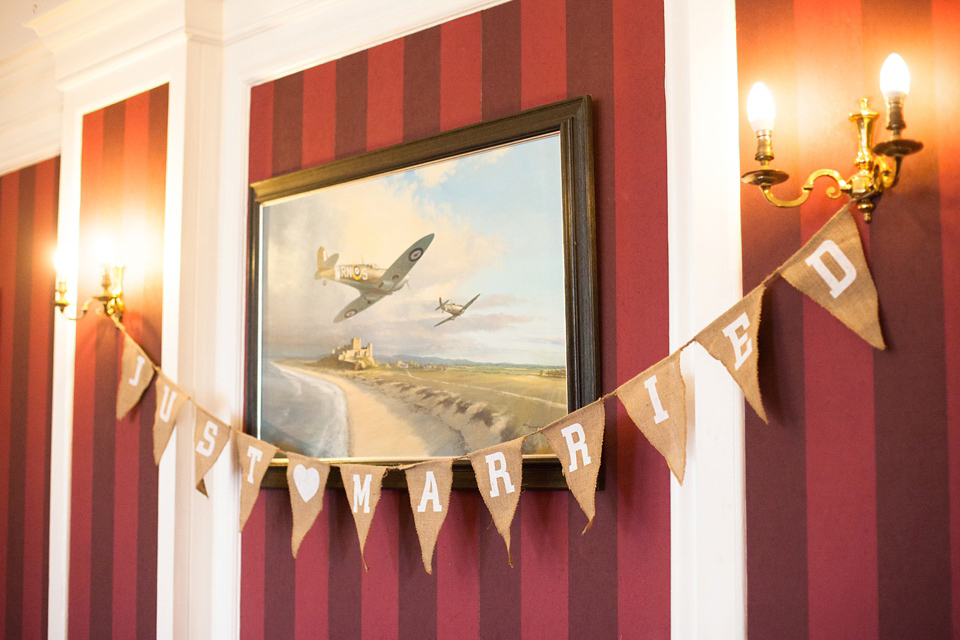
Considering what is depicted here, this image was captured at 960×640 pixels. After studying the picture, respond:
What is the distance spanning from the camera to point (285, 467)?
2656 mm

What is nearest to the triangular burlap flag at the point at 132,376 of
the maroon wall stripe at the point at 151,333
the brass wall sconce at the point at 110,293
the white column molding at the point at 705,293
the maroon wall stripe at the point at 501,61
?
the maroon wall stripe at the point at 151,333

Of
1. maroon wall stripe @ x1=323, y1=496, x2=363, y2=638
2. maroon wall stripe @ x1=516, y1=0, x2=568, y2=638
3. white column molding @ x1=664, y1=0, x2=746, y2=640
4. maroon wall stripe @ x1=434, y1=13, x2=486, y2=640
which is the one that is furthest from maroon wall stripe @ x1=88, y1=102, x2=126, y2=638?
white column molding @ x1=664, y1=0, x2=746, y2=640

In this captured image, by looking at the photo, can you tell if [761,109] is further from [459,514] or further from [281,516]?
[281,516]

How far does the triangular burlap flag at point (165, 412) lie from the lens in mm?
2793

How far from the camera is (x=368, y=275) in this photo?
2506 mm

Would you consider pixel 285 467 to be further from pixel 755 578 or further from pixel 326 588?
pixel 755 578

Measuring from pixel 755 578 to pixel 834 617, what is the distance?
161 millimetres

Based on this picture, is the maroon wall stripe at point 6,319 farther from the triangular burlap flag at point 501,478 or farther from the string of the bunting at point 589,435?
the triangular burlap flag at point 501,478

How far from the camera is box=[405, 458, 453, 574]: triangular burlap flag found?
2.15 meters

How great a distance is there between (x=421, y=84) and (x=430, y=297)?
2.00 feet

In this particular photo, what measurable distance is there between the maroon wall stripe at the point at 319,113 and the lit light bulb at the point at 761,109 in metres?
1.39

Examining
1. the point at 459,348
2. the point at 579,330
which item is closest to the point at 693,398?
the point at 579,330

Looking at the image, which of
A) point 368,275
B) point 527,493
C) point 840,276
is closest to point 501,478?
point 527,493

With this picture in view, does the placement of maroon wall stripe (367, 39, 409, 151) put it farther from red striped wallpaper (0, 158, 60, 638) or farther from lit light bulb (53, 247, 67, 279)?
red striped wallpaper (0, 158, 60, 638)
